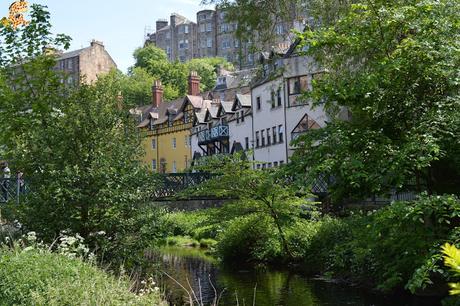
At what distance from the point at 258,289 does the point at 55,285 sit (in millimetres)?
11071

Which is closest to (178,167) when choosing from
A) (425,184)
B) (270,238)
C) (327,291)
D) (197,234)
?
(197,234)

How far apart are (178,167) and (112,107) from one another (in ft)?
173

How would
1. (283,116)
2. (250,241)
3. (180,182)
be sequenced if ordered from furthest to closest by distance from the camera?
(283,116), (180,182), (250,241)

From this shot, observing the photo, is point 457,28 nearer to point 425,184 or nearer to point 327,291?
point 425,184

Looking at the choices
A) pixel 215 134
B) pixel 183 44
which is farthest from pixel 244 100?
pixel 183 44

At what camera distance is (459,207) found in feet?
32.2

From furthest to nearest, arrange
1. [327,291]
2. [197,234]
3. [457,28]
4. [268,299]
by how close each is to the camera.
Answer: [197,234] < [327,291] < [268,299] < [457,28]

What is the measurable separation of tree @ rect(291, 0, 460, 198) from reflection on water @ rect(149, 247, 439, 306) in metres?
4.07

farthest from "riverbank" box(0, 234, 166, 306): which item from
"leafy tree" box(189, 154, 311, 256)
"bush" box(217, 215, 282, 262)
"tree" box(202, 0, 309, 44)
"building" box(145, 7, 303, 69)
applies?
"building" box(145, 7, 303, 69)

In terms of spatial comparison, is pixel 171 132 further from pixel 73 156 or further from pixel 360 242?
pixel 360 242

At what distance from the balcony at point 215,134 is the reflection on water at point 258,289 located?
101 feet

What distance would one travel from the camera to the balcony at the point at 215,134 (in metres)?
56.2

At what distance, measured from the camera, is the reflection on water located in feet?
54.5

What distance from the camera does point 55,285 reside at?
8.73 metres
